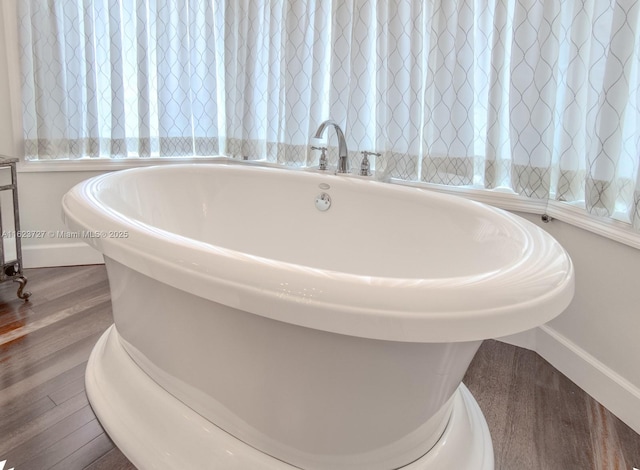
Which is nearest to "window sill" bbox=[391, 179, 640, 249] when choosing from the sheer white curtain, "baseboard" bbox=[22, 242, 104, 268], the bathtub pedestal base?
the bathtub pedestal base

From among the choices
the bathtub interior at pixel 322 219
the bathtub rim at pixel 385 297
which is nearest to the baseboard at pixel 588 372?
the bathtub interior at pixel 322 219

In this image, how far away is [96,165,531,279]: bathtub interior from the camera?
1.37 m

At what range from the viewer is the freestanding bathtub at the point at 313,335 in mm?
741

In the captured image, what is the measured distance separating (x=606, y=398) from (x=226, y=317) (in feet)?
4.28

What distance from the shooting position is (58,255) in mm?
2559

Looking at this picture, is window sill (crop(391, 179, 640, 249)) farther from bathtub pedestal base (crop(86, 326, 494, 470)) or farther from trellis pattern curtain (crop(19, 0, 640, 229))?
bathtub pedestal base (crop(86, 326, 494, 470))

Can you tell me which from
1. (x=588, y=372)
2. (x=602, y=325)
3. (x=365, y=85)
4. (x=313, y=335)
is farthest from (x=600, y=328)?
(x=365, y=85)

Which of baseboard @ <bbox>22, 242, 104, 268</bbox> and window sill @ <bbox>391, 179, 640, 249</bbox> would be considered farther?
baseboard @ <bbox>22, 242, 104, 268</bbox>

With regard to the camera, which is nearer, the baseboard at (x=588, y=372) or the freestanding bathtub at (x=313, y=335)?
the freestanding bathtub at (x=313, y=335)

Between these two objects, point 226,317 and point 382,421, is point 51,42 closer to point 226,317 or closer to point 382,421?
point 226,317

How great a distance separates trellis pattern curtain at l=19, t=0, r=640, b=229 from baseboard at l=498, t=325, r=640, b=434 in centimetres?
51

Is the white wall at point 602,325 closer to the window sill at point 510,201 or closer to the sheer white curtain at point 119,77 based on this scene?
the window sill at point 510,201

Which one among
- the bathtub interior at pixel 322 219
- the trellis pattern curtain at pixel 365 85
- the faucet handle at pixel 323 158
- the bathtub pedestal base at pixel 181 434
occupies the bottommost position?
the bathtub pedestal base at pixel 181 434

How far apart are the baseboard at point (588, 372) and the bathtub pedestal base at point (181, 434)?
20.9 inches
